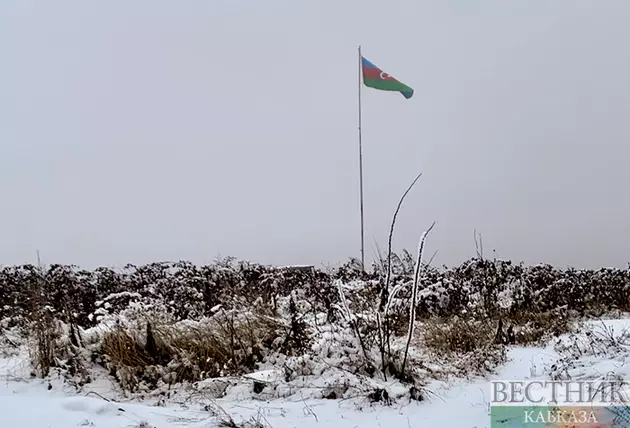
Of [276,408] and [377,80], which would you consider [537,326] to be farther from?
[377,80]

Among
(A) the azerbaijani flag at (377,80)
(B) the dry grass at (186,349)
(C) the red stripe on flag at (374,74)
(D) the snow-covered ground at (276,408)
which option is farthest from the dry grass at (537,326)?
(C) the red stripe on flag at (374,74)

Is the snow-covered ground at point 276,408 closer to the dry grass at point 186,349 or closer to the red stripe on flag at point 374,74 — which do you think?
the dry grass at point 186,349

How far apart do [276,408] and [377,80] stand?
10755mm

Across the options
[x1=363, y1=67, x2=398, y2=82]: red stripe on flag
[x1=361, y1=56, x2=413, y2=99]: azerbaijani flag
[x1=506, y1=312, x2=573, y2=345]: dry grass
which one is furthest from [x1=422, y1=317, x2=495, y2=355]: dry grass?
[x1=363, y1=67, x2=398, y2=82]: red stripe on flag

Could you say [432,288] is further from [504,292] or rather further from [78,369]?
[78,369]

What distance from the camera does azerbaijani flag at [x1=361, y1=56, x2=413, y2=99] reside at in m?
13.0

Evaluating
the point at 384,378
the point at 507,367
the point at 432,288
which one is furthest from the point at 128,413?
the point at 432,288

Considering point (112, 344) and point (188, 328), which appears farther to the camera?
point (188, 328)

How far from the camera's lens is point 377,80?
13.1m

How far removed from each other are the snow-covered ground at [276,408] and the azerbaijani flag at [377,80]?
381 inches

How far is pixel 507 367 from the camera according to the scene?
4.72 m

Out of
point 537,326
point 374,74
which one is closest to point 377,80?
point 374,74

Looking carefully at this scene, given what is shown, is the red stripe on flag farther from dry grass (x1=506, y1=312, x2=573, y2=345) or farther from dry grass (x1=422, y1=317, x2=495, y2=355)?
dry grass (x1=422, y1=317, x2=495, y2=355)

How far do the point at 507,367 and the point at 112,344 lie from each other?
149 inches
